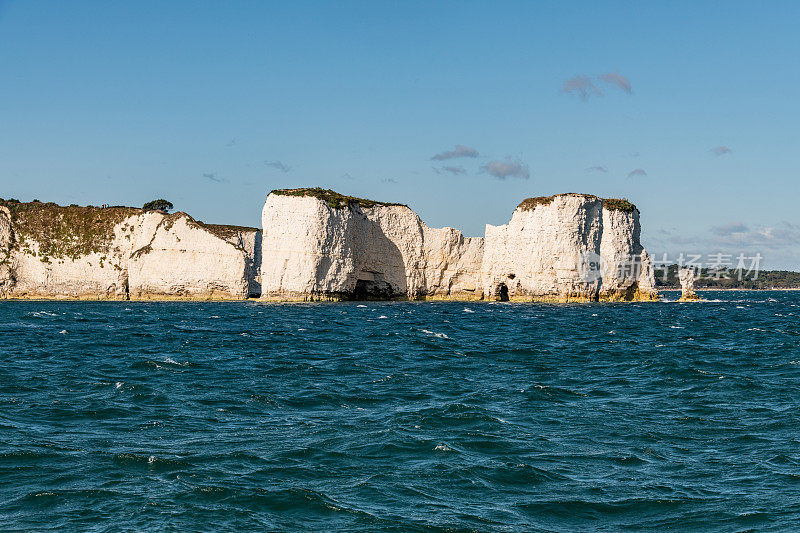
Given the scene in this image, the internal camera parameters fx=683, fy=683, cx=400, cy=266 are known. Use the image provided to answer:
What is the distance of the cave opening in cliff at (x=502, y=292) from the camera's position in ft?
252

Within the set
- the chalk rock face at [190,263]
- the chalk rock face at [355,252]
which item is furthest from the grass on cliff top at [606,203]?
the chalk rock face at [190,263]

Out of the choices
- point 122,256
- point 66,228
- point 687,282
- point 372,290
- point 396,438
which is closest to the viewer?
point 396,438

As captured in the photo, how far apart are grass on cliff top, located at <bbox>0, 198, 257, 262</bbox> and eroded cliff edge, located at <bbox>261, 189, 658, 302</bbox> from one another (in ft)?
41.7

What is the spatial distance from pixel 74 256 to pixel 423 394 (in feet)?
223

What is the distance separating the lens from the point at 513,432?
13.9 m

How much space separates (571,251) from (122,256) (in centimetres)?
4821

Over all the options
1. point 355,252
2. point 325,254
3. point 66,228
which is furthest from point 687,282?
point 66,228

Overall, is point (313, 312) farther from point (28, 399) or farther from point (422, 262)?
point (28, 399)

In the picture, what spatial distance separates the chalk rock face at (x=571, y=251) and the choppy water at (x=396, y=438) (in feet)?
139

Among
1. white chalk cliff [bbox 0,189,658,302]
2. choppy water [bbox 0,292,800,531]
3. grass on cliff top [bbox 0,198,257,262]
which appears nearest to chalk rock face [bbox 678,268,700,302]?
white chalk cliff [bbox 0,189,658,302]

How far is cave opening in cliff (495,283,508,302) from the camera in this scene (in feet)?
252

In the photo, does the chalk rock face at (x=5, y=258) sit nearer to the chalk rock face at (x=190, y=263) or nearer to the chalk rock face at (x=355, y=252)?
the chalk rock face at (x=190, y=263)

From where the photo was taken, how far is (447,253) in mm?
77438

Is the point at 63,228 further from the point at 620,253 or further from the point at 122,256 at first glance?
the point at 620,253
